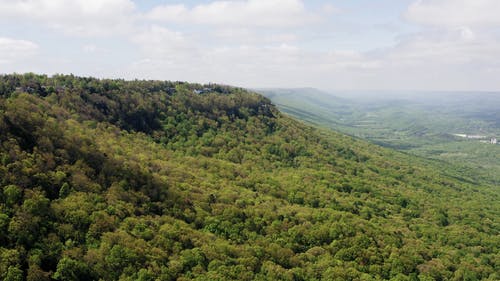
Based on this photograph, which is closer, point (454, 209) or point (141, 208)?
point (141, 208)

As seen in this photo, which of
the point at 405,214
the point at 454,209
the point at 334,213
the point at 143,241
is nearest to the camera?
the point at 143,241

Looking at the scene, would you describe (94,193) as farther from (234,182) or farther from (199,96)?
(199,96)

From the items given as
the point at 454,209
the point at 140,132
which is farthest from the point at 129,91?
the point at 454,209

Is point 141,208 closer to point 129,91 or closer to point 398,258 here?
point 398,258

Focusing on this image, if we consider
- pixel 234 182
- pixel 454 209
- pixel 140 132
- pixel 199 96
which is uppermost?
pixel 199 96

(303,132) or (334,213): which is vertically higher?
(303,132)

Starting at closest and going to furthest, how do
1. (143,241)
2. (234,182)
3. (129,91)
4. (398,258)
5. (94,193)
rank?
(143,241)
(94,193)
(398,258)
(234,182)
(129,91)
